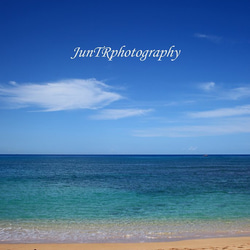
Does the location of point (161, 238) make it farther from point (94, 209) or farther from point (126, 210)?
point (94, 209)

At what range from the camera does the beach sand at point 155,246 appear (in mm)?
10914

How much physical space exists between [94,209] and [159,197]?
733 centimetres

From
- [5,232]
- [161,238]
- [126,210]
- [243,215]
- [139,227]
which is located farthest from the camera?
[126,210]

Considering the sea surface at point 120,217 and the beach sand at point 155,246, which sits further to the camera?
the sea surface at point 120,217

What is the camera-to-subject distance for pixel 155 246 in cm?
1120

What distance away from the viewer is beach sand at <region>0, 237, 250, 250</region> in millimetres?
10914

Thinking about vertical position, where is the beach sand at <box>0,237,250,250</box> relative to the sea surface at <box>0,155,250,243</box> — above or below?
above

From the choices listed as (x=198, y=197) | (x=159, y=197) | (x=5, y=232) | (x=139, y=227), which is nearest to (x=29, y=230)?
(x=5, y=232)

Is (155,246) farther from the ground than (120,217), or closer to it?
farther from the ground

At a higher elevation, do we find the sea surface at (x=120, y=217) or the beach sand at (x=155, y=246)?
the beach sand at (x=155, y=246)

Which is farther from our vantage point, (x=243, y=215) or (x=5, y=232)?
(x=243, y=215)

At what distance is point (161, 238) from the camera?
12.5m

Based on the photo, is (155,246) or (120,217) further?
(120,217)

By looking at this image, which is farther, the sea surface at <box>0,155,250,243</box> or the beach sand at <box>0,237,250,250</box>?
the sea surface at <box>0,155,250,243</box>
